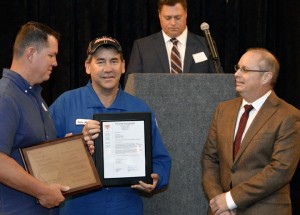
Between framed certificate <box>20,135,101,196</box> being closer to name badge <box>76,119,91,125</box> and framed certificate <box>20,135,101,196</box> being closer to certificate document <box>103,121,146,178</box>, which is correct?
certificate document <box>103,121,146,178</box>

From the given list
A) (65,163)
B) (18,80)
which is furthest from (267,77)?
(18,80)

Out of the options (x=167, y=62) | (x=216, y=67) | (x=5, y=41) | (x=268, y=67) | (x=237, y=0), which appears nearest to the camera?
(x=268, y=67)

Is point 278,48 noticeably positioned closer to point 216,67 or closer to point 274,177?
point 216,67

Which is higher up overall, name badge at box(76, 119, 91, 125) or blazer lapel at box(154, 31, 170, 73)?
blazer lapel at box(154, 31, 170, 73)

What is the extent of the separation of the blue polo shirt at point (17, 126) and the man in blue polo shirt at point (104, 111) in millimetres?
354

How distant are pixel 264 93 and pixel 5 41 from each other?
2.93 meters

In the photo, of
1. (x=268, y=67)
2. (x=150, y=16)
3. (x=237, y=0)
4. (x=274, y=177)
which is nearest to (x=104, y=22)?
(x=150, y=16)

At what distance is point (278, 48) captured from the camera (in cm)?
618

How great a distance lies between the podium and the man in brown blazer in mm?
191

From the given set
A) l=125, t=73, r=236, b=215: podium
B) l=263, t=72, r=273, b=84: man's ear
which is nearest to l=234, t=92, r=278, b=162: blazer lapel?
l=263, t=72, r=273, b=84: man's ear

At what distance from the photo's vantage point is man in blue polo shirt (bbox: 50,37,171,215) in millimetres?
3256

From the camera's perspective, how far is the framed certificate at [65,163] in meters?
2.87

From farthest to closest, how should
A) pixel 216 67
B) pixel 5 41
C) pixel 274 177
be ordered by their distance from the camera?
pixel 5 41 < pixel 216 67 < pixel 274 177

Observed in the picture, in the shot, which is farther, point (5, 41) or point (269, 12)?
point (269, 12)
